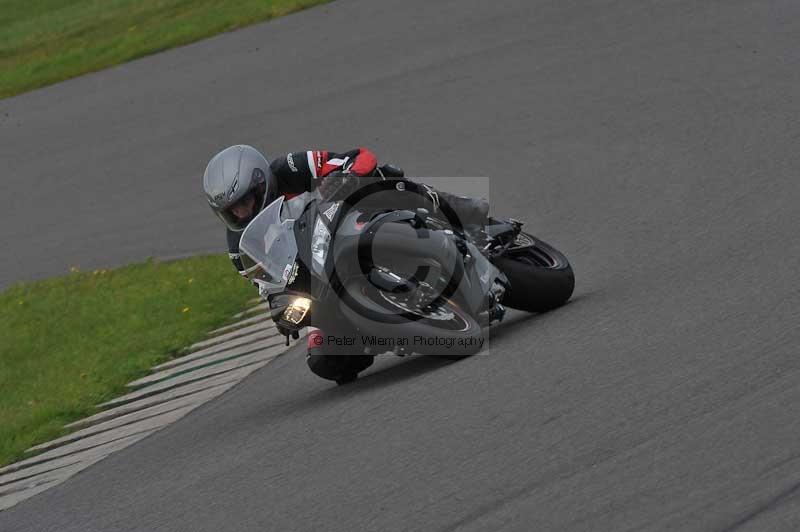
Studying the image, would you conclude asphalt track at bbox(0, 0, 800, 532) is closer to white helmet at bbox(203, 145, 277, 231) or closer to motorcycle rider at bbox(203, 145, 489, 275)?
motorcycle rider at bbox(203, 145, 489, 275)

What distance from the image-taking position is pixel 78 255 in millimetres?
12719

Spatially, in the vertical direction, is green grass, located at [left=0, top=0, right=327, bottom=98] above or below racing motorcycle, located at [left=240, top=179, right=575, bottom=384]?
below

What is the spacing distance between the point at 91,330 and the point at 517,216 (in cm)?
370

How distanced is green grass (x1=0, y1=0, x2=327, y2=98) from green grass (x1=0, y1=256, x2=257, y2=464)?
7.73m

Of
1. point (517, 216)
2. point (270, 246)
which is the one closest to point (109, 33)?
point (517, 216)

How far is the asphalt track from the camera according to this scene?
197 inches

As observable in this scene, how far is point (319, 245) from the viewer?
6.80 meters

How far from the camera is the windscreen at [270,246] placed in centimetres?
684

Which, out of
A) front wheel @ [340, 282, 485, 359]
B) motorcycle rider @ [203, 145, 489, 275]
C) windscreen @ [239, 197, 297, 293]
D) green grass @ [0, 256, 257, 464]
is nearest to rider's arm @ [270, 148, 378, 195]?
motorcycle rider @ [203, 145, 489, 275]

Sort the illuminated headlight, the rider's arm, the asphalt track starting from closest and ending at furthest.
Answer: the asphalt track, the illuminated headlight, the rider's arm

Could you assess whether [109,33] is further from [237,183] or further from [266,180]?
[237,183]

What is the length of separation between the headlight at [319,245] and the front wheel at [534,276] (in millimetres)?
1198

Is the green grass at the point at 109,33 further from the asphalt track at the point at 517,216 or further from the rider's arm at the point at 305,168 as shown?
the rider's arm at the point at 305,168

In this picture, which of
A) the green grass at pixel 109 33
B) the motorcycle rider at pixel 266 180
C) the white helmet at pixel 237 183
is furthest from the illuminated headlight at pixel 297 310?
the green grass at pixel 109 33
